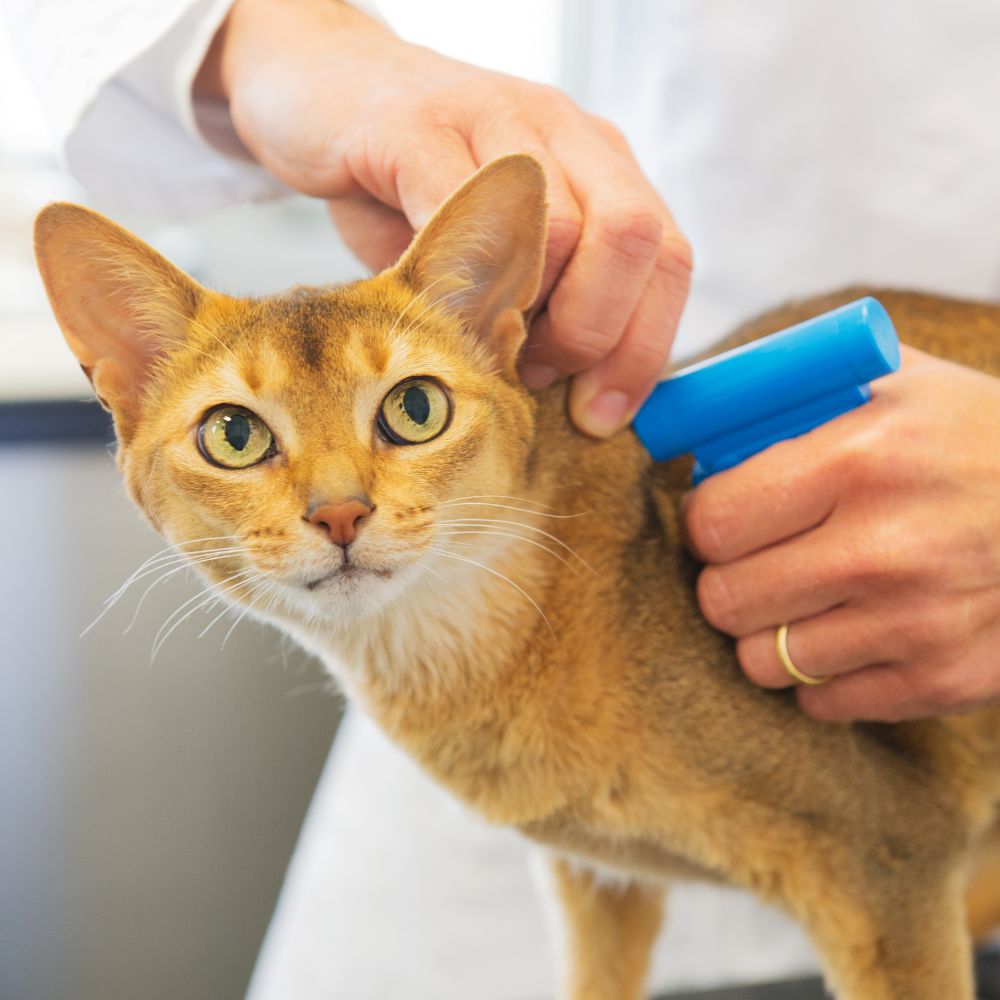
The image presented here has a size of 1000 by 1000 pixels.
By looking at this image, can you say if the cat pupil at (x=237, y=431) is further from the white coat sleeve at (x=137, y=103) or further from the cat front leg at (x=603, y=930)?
the cat front leg at (x=603, y=930)

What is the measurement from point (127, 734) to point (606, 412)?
1148 millimetres

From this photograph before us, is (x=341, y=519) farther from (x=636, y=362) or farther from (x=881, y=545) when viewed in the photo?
(x=881, y=545)

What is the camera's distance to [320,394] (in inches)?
31.4

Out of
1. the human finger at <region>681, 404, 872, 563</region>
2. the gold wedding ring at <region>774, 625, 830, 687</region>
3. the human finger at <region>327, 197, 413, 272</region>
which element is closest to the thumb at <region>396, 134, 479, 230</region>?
the human finger at <region>327, 197, 413, 272</region>

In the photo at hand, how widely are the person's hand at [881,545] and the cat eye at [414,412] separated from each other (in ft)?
0.85

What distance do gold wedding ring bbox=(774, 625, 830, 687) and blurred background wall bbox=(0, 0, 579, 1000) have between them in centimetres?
61

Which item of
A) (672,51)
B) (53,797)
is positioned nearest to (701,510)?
(672,51)

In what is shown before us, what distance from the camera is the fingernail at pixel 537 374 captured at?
0.94 metres

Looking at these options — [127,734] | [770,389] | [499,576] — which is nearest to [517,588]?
[499,576]

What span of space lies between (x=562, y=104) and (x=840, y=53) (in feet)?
2.25

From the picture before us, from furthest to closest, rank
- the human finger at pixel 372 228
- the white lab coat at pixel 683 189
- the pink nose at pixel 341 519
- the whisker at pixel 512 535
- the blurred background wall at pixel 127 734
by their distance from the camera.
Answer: the blurred background wall at pixel 127 734
the white lab coat at pixel 683 189
the human finger at pixel 372 228
the whisker at pixel 512 535
the pink nose at pixel 341 519

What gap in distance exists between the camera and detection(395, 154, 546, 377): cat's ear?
31.1 inches

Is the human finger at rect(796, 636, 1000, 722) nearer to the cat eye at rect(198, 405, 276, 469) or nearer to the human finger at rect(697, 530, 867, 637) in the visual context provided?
the human finger at rect(697, 530, 867, 637)

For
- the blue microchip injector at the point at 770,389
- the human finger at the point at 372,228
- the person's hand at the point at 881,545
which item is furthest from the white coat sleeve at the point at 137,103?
the person's hand at the point at 881,545
